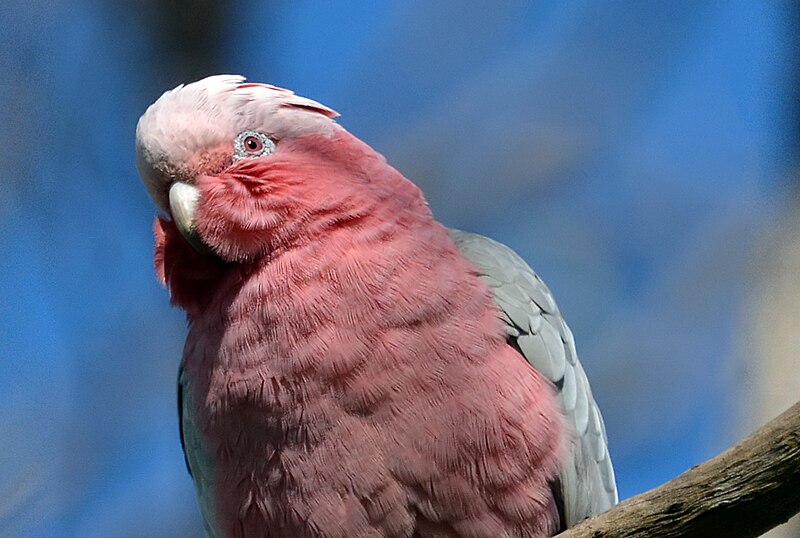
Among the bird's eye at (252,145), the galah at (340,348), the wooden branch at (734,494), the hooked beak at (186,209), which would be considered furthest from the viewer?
the bird's eye at (252,145)

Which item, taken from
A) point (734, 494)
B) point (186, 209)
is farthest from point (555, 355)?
point (186, 209)

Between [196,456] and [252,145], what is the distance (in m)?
1.29

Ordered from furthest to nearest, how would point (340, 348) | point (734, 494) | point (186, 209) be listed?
point (186, 209) → point (340, 348) → point (734, 494)

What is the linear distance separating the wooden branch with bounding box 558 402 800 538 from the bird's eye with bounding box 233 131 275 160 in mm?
2057

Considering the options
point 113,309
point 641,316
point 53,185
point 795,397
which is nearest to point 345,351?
point 795,397

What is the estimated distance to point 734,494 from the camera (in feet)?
8.67

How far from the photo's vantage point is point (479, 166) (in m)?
7.01

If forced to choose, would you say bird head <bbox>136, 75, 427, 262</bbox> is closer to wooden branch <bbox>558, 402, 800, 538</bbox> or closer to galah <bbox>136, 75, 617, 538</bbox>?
galah <bbox>136, 75, 617, 538</bbox>

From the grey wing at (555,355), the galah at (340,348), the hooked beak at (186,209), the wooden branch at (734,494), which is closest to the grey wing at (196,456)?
the galah at (340,348)

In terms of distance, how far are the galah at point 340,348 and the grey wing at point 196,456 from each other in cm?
2

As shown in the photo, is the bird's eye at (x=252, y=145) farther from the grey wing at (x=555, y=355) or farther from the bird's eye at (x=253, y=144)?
the grey wing at (x=555, y=355)

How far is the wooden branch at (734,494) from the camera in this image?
258cm

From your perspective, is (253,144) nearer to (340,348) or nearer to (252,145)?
(252,145)

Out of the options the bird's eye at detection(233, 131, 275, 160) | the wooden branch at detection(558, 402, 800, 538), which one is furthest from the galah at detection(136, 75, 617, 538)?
the wooden branch at detection(558, 402, 800, 538)
